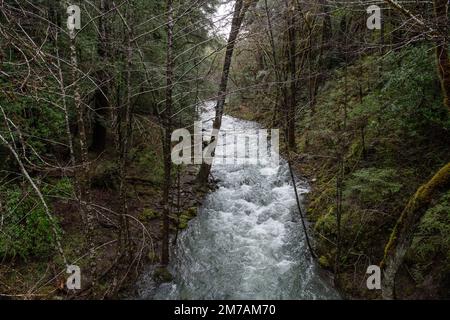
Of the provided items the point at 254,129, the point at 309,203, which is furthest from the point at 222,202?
the point at 254,129

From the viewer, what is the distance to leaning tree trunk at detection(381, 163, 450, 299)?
4734 millimetres

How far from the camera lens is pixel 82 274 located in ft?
21.9

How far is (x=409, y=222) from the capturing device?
4.85m

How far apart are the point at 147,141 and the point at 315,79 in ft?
26.2

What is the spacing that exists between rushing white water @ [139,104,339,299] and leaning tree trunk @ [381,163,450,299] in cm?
172

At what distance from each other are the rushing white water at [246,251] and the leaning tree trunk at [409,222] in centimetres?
172

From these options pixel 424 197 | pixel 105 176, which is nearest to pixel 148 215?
pixel 105 176

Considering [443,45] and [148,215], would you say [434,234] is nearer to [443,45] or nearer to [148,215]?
[443,45]

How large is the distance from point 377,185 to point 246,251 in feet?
11.3

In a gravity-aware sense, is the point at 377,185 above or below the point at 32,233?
above

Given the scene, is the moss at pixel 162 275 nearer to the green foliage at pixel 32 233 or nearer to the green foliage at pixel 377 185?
the green foliage at pixel 32 233

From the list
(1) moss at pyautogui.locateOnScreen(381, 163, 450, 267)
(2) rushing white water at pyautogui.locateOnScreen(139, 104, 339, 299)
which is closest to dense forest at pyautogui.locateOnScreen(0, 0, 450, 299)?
(1) moss at pyautogui.locateOnScreen(381, 163, 450, 267)

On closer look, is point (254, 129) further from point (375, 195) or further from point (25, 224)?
point (25, 224)

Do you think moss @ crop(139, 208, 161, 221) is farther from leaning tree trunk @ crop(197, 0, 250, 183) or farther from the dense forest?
leaning tree trunk @ crop(197, 0, 250, 183)
